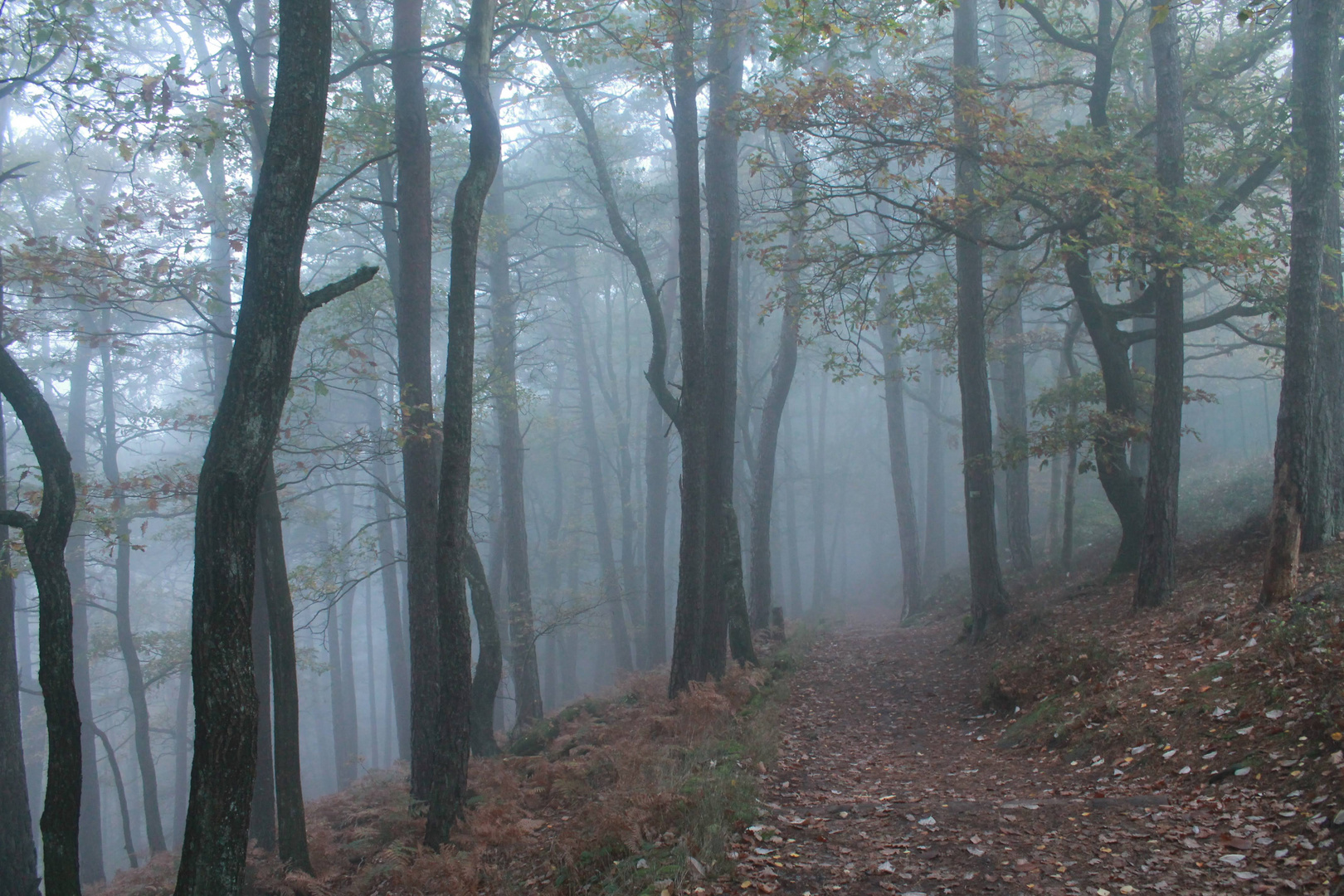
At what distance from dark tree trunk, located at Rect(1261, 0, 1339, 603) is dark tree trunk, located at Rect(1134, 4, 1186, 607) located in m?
1.27

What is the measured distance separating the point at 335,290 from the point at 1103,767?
7.17 m

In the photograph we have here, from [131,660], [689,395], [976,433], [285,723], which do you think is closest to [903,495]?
[976,433]

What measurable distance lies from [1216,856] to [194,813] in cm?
616

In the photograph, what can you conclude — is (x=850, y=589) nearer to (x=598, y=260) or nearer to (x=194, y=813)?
(x=598, y=260)

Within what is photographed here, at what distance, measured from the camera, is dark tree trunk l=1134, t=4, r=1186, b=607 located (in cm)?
1023

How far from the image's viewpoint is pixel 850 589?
44.5 metres

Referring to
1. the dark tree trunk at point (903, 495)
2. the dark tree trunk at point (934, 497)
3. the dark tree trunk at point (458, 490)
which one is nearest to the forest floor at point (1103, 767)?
the dark tree trunk at point (458, 490)

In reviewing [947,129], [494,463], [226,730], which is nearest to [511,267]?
[947,129]

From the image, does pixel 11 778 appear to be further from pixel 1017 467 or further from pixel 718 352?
pixel 1017 467

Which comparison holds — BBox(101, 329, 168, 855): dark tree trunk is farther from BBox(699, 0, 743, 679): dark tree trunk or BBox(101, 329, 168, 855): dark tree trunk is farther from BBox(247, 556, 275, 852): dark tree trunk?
BBox(699, 0, 743, 679): dark tree trunk

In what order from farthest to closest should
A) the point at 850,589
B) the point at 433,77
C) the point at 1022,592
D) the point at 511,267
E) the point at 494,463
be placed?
Answer: the point at 850,589 → the point at 494,463 → the point at 433,77 → the point at 511,267 → the point at 1022,592

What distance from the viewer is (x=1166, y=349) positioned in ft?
35.0

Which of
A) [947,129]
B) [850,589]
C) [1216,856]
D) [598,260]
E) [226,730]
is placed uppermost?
[598,260]

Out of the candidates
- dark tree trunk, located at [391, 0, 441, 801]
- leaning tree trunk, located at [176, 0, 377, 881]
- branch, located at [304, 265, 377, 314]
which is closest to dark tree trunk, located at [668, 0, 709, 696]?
dark tree trunk, located at [391, 0, 441, 801]
